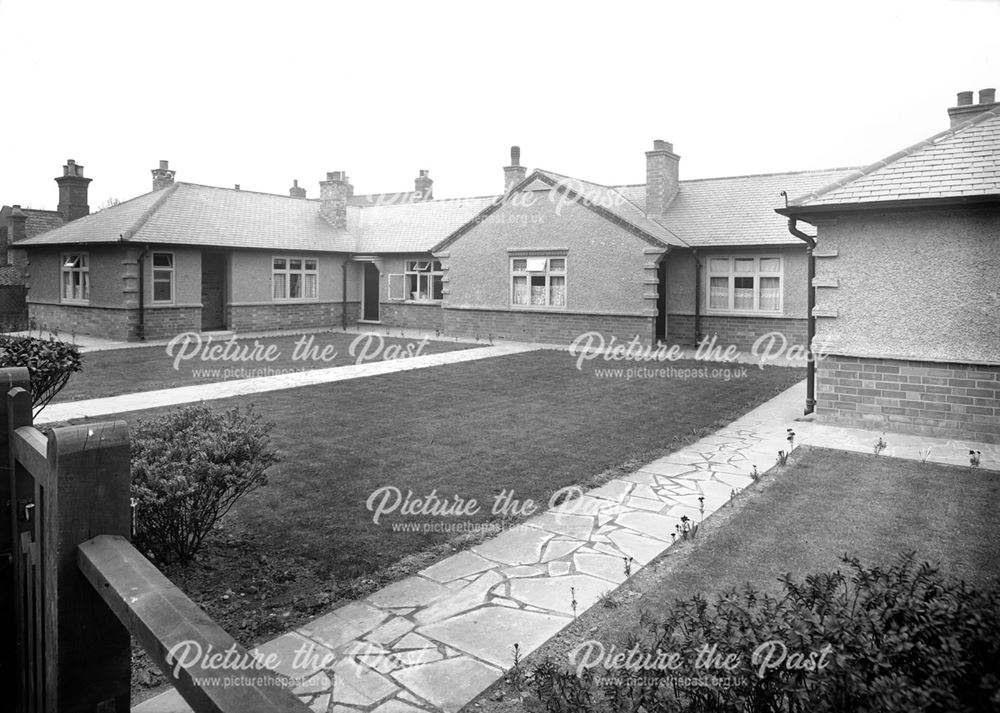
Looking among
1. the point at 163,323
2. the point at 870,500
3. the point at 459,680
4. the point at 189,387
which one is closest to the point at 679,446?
the point at 870,500

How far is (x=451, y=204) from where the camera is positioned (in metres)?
31.0

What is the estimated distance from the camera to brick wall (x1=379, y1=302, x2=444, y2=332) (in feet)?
92.0

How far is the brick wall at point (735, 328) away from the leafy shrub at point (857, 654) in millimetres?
19354

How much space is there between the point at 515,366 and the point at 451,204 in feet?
49.8

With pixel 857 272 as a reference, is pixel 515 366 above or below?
below

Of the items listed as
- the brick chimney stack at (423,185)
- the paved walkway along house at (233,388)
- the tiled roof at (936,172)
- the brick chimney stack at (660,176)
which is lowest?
the paved walkway along house at (233,388)

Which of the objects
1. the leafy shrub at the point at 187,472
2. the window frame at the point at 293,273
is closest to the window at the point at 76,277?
the window frame at the point at 293,273

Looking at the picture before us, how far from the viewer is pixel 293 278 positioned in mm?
27469

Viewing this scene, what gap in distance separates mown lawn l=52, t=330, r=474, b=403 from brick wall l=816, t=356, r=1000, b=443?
1122cm

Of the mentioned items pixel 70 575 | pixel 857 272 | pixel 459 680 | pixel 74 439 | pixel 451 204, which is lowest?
pixel 459 680

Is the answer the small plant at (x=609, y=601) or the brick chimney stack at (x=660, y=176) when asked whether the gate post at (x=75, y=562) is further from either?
the brick chimney stack at (x=660, y=176)

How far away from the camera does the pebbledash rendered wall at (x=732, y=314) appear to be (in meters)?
20.7

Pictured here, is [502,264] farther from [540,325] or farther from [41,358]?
[41,358]

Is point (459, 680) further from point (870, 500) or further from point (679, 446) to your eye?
point (679, 446)
